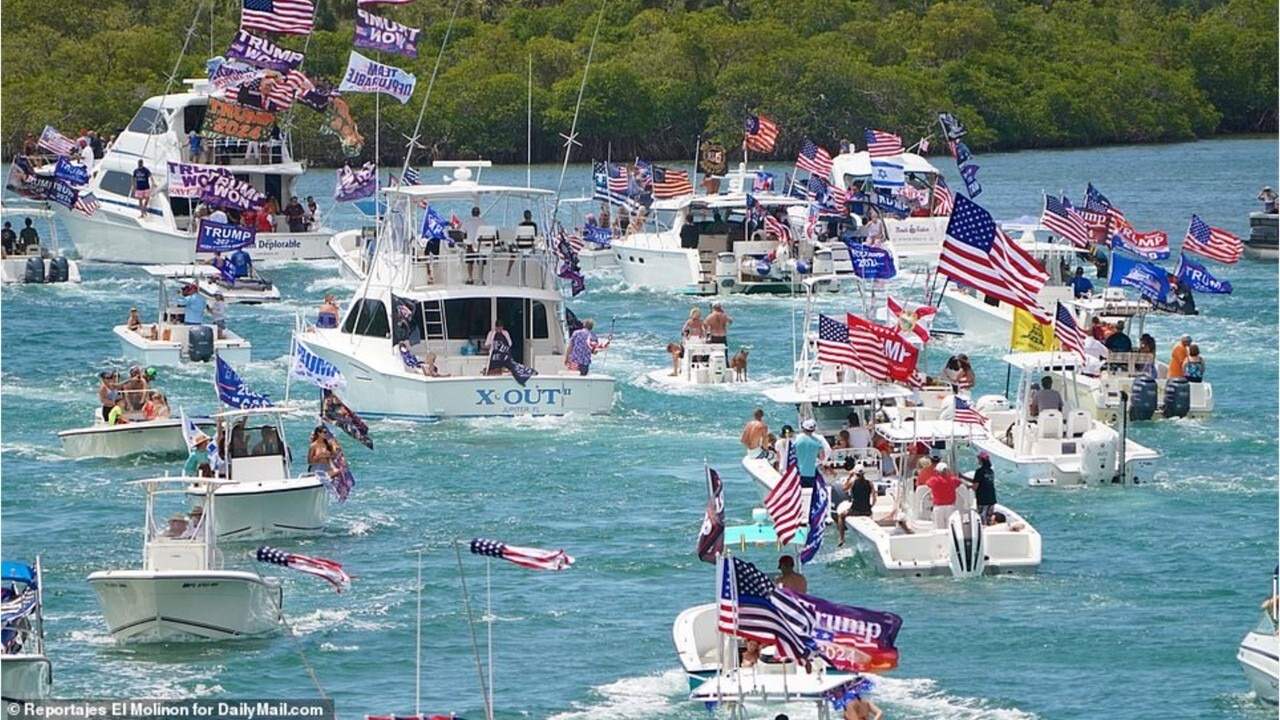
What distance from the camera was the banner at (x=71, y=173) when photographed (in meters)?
70.4

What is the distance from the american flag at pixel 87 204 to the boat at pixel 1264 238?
28960mm

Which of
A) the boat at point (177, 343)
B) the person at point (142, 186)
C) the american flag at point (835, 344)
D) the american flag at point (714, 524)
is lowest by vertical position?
the american flag at point (714, 524)

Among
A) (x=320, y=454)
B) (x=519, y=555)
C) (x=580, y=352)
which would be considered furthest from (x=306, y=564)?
(x=580, y=352)

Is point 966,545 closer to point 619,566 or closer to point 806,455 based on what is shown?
point 806,455

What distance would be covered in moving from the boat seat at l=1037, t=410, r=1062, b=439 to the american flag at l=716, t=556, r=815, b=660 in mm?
15423

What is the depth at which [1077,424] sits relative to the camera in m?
40.1

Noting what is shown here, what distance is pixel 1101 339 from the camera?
46.7 meters

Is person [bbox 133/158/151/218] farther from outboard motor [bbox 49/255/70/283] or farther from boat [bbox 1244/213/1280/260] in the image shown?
boat [bbox 1244/213/1280/260]

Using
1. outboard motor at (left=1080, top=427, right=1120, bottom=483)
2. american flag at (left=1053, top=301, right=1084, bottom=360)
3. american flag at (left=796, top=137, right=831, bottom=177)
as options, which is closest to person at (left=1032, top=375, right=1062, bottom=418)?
american flag at (left=1053, top=301, right=1084, bottom=360)

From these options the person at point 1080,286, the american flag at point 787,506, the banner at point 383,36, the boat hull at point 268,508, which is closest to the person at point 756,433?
the boat hull at point 268,508

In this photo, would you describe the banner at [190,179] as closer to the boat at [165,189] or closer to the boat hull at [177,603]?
the boat at [165,189]

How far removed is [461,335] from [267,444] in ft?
31.1

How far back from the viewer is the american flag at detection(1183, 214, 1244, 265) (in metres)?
50.5

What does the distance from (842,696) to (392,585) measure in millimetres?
9192
